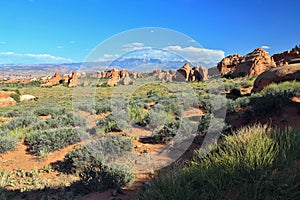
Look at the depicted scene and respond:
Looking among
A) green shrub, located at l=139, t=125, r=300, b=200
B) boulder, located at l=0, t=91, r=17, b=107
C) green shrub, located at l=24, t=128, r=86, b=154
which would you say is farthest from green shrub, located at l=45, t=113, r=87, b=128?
boulder, located at l=0, t=91, r=17, b=107

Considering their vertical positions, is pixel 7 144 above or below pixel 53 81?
below

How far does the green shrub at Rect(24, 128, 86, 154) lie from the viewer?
7223 millimetres

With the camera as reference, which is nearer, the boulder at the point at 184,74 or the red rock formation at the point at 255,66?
the red rock formation at the point at 255,66

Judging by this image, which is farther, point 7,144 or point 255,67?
point 255,67

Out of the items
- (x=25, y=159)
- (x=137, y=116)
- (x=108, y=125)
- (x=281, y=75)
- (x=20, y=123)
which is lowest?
(x=25, y=159)

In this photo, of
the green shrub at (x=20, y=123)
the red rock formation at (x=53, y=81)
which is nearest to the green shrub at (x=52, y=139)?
the green shrub at (x=20, y=123)

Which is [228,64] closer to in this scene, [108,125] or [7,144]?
[108,125]

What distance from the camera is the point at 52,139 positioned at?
7.48 m

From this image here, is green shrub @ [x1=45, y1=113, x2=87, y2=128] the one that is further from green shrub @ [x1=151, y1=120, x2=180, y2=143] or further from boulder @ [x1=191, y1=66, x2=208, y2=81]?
boulder @ [x1=191, y1=66, x2=208, y2=81]

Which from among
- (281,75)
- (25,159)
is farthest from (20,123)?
(281,75)

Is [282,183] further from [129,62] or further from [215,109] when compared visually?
[215,109]

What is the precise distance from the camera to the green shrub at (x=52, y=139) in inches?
284

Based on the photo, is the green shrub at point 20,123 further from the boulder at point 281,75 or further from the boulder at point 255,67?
the boulder at point 255,67

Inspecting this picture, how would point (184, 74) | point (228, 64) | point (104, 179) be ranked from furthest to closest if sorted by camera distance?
point (228, 64) < point (184, 74) < point (104, 179)
